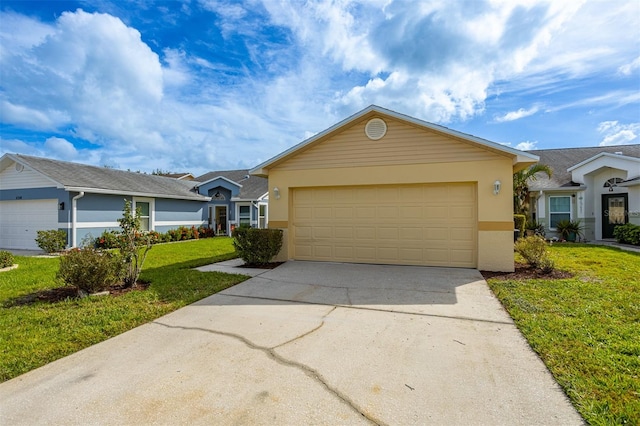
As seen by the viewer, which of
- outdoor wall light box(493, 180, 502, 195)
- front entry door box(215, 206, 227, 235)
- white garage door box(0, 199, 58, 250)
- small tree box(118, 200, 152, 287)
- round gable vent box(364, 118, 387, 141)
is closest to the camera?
small tree box(118, 200, 152, 287)

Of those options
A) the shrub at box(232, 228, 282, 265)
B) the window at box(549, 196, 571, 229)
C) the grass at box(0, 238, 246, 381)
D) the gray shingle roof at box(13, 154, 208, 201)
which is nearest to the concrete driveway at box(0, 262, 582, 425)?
the grass at box(0, 238, 246, 381)

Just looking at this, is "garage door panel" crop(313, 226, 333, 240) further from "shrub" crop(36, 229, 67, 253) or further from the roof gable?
"shrub" crop(36, 229, 67, 253)

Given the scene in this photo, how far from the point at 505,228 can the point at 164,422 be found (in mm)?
8252

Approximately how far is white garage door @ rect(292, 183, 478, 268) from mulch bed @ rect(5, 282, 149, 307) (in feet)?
16.0

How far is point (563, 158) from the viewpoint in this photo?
736 inches

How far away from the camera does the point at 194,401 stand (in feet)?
8.88

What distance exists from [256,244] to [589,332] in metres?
7.31

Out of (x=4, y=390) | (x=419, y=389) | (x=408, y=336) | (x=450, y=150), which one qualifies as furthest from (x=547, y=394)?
(x=450, y=150)

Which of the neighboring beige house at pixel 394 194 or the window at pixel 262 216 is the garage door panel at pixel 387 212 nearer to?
the neighboring beige house at pixel 394 194

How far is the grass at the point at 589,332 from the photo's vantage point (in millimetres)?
2660

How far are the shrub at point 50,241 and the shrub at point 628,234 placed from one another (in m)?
23.1

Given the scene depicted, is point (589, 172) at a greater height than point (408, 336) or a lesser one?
greater

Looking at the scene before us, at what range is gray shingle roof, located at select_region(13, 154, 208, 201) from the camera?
13.9 m

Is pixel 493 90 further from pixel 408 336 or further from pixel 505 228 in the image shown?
pixel 408 336
